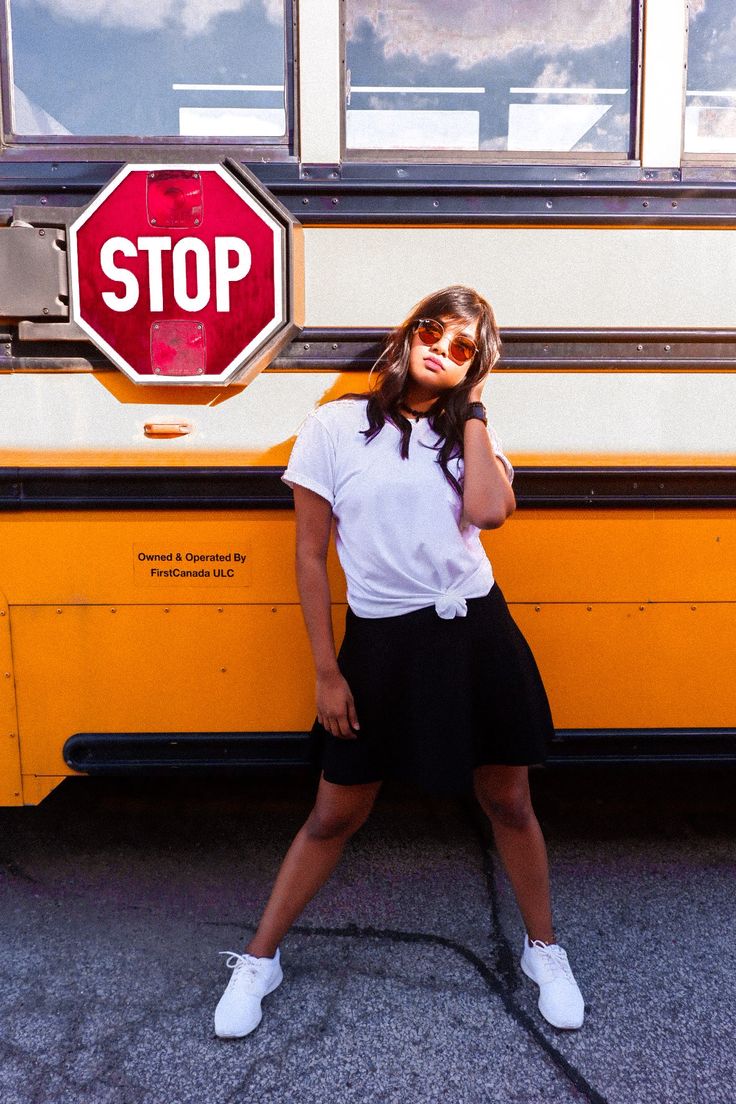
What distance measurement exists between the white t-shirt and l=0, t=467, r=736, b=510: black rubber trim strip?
34 centimetres

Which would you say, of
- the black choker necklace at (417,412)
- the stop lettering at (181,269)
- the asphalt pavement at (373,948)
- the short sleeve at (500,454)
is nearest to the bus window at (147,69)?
the stop lettering at (181,269)

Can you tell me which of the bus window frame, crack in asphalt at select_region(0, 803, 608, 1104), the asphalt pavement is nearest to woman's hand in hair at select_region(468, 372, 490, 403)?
the bus window frame

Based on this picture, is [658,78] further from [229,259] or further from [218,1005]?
[218,1005]

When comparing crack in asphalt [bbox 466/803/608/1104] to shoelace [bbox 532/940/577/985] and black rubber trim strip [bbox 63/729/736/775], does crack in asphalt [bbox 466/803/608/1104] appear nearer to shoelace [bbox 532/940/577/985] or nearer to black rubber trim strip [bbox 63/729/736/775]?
shoelace [bbox 532/940/577/985]

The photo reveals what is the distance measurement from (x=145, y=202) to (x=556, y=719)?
1.51 meters

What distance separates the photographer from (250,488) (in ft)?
6.50

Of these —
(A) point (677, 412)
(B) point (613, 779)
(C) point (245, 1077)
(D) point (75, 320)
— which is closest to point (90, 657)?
(D) point (75, 320)

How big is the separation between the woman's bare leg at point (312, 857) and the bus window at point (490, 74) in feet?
4.71

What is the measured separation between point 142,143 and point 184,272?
0.32 m

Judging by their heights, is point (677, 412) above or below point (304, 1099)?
above

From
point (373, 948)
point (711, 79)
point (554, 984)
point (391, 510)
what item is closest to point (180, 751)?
point (373, 948)

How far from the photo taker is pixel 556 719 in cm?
210

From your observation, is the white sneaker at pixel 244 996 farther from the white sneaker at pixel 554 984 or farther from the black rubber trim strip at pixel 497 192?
the black rubber trim strip at pixel 497 192

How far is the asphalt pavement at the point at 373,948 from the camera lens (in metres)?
1.72
